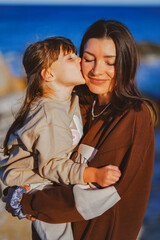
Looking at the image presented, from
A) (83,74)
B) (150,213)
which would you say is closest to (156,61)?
(150,213)

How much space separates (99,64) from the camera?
2.04 m

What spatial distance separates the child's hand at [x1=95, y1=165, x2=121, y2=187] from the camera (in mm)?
1727

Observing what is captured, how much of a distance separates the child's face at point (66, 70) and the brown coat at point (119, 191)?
41 cm

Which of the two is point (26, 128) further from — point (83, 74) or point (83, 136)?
point (83, 74)

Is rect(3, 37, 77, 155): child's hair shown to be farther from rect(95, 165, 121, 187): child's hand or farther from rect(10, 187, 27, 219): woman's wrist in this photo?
rect(95, 165, 121, 187): child's hand

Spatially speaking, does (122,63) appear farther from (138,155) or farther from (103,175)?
(103,175)

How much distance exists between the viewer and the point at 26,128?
1826 mm

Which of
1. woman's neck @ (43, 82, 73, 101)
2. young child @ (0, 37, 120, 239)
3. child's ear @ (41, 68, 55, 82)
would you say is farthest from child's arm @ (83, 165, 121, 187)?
child's ear @ (41, 68, 55, 82)

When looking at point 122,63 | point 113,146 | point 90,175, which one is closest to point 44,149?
point 90,175

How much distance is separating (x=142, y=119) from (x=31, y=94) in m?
0.75

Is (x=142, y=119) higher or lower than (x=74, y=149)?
higher

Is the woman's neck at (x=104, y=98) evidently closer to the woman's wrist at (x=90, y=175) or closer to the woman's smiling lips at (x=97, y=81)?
the woman's smiling lips at (x=97, y=81)

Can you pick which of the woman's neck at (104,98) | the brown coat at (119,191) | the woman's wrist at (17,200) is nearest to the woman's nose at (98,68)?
the woman's neck at (104,98)

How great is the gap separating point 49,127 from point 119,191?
0.55 m
